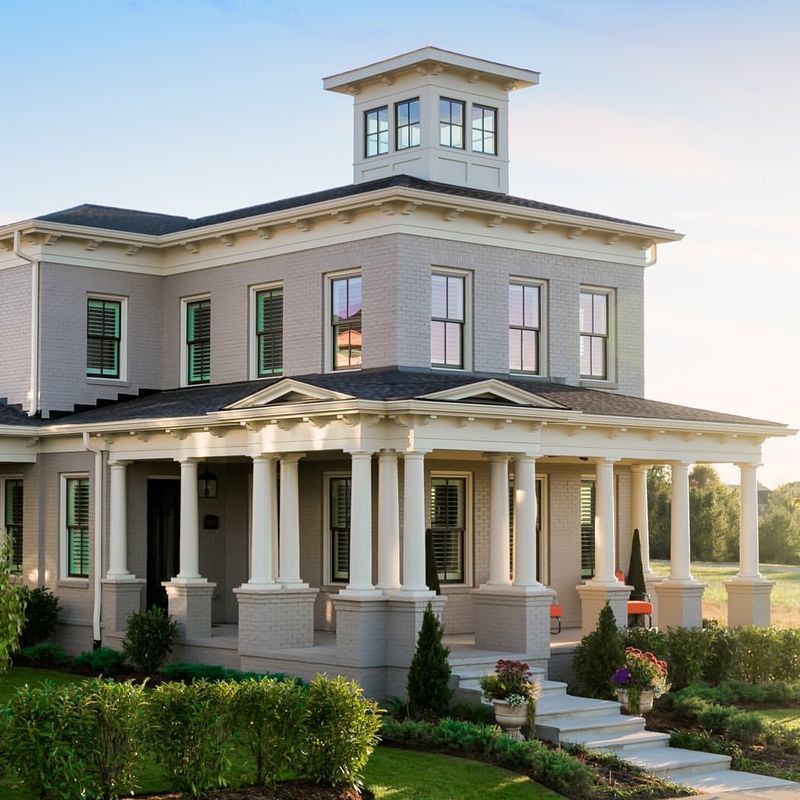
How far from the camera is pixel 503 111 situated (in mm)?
29688

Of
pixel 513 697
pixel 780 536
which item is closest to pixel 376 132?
pixel 513 697

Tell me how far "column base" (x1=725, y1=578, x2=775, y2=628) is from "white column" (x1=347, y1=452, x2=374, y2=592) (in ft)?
28.0

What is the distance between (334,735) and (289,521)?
7860mm

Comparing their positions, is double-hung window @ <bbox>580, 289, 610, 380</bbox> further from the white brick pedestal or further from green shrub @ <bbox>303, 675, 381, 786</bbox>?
green shrub @ <bbox>303, 675, 381, 786</bbox>

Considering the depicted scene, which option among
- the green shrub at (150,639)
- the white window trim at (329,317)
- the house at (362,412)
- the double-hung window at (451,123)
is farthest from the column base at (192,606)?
the double-hung window at (451,123)

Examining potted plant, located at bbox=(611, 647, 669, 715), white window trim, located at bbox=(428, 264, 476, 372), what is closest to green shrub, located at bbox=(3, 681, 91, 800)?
potted plant, located at bbox=(611, 647, 669, 715)

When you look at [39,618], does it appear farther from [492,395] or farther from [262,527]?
[492,395]

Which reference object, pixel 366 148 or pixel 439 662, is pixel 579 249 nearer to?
pixel 366 148

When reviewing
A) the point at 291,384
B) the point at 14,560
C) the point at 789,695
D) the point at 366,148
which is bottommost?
the point at 789,695

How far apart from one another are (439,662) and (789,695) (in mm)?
6375

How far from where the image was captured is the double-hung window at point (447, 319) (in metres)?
25.9

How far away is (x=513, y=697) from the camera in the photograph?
1966cm

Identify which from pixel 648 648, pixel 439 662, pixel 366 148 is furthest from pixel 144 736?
pixel 366 148

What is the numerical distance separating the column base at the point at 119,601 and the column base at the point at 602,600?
822 centimetres
